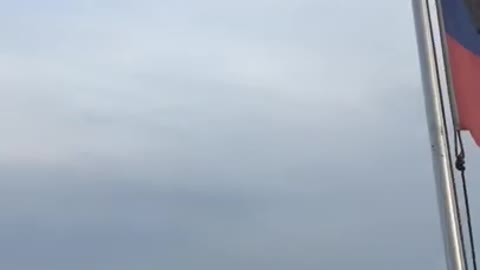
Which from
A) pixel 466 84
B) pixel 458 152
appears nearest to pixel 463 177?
pixel 458 152

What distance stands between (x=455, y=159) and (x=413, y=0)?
4.57ft

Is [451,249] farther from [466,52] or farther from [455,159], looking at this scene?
[466,52]

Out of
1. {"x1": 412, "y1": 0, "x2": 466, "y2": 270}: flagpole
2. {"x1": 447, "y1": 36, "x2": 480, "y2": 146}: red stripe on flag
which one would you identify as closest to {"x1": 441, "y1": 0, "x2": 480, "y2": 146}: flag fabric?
{"x1": 447, "y1": 36, "x2": 480, "y2": 146}: red stripe on flag

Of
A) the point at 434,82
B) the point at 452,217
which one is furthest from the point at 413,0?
the point at 452,217

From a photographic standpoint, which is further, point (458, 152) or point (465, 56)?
point (465, 56)

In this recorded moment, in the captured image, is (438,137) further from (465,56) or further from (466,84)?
(465,56)

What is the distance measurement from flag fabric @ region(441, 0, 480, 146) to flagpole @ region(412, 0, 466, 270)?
0.15 m

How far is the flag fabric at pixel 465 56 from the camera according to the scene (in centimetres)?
802

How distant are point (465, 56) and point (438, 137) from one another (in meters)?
0.98

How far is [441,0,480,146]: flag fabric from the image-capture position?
802 cm

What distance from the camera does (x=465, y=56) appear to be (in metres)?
8.30

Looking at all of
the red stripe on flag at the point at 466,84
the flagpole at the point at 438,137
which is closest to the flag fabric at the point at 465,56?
the red stripe on flag at the point at 466,84

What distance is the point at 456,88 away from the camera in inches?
318

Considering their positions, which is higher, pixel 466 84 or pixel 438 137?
pixel 466 84
